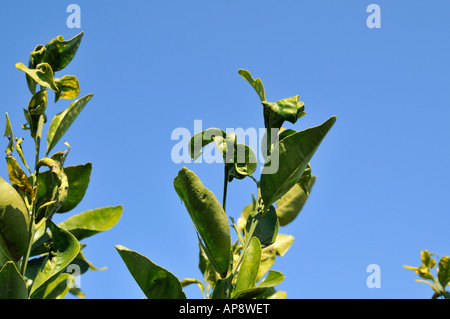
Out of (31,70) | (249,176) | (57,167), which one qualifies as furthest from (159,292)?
(31,70)

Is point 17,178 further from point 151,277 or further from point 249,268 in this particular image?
point 249,268

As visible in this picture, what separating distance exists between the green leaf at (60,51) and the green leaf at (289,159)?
848mm

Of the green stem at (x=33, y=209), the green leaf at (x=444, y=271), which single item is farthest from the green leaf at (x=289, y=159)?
the green leaf at (x=444, y=271)

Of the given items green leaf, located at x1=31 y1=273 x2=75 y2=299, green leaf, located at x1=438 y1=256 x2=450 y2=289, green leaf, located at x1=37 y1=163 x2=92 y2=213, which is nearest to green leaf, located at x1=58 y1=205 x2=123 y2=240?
green leaf, located at x1=37 y1=163 x2=92 y2=213

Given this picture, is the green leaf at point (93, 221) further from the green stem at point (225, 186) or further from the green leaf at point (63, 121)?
the green stem at point (225, 186)

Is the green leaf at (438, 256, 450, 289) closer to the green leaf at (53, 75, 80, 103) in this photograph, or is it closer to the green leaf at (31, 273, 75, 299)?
the green leaf at (31, 273, 75, 299)

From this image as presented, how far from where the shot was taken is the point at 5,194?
1.48 metres

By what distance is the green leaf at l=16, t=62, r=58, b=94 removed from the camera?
1.70 m

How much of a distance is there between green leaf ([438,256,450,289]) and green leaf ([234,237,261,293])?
1243 millimetres

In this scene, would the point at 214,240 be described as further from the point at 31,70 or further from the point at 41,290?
the point at 31,70

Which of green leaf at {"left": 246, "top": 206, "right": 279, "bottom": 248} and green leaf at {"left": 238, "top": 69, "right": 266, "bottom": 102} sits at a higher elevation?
green leaf at {"left": 238, "top": 69, "right": 266, "bottom": 102}

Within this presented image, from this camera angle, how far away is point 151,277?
57.3 inches

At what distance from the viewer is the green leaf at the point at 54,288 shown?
4.96ft

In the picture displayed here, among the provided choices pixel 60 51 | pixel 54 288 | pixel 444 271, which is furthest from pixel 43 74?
pixel 444 271
